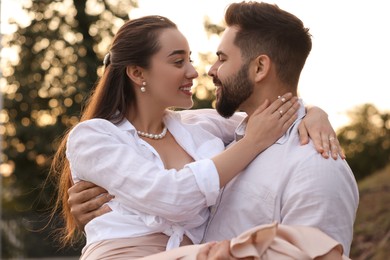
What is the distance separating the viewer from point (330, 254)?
293 centimetres

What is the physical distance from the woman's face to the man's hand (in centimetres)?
45

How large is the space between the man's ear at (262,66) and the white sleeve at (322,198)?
1.43ft

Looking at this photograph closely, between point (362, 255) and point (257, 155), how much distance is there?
637cm

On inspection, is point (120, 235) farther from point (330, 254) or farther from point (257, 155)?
point (330, 254)

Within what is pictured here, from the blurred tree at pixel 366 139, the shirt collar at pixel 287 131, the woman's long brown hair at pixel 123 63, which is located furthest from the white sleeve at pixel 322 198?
the blurred tree at pixel 366 139

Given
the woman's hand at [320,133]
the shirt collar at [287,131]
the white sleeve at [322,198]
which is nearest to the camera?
the white sleeve at [322,198]

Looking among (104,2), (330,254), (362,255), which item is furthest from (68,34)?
(330,254)

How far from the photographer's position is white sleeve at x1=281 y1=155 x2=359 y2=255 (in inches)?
132

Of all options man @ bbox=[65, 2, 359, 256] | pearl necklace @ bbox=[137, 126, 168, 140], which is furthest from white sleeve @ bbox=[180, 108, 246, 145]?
man @ bbox=[65, 2, 359, 256]

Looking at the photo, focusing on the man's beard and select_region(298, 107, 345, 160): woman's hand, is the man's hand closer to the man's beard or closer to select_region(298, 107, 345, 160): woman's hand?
the man's beard

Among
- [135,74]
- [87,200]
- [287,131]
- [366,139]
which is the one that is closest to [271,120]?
[287,131]

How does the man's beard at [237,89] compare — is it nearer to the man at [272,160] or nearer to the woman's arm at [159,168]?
the man at [272,160]

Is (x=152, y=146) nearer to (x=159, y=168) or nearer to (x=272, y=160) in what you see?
(x=159, y=168)

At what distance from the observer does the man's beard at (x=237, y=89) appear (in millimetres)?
3721
